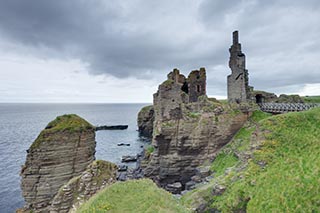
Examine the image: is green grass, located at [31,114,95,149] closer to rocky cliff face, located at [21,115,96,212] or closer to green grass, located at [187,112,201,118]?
rocky cliff face, located at [21,115,96,212]

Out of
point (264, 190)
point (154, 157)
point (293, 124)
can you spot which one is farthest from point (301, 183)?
point (154, 157)

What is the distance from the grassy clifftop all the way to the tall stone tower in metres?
17.3

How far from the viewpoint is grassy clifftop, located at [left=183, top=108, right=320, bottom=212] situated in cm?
1691

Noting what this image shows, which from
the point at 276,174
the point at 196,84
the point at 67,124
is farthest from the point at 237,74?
the point at 67,124

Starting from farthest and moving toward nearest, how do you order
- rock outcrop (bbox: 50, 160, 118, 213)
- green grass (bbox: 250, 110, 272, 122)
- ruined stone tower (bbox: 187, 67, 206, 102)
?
ruined stone tower (bbox: 187, 67, 206, 102) → green grass (bbox: 250, 110, 272, 122) → rock outcrop (bbox: 50, 160, 118, 213)

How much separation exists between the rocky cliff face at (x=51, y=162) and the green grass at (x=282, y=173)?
13.8m

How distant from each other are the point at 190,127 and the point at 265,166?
52.6ft

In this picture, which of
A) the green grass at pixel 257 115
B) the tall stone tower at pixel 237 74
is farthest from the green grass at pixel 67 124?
the tall stone tower at pixel 237 74

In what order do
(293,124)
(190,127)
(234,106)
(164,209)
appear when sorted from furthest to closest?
1. (234,106)
2. (190,127)
3. (293,124)
4. (164,209)

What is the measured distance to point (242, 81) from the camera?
44.7m

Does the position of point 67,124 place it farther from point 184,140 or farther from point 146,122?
point 146,122

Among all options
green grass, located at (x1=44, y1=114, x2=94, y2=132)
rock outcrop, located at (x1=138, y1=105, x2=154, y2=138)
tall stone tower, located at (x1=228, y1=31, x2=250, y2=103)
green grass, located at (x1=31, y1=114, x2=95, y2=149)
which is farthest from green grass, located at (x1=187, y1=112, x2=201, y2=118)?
rock outcrop, located at (x1=138, y1=105, x2=154, y2=138)

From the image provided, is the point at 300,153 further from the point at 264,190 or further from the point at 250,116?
the point at 250,116

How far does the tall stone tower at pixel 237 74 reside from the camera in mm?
44531
